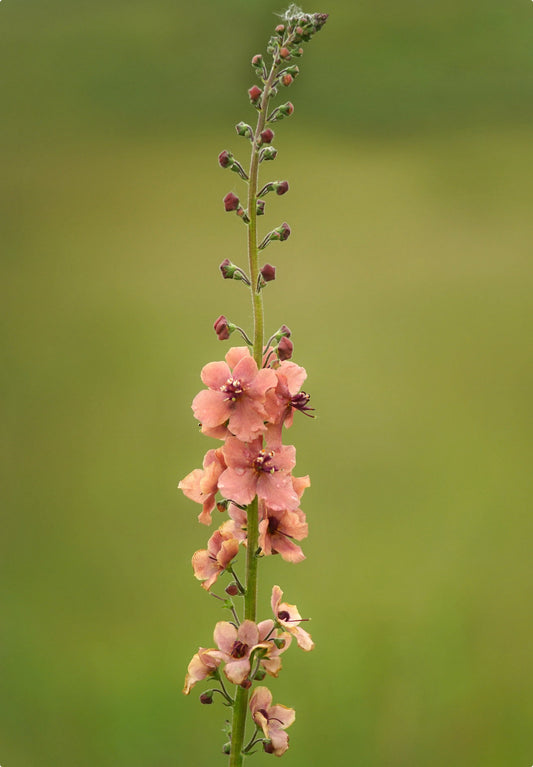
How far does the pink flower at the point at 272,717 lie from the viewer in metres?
0.78

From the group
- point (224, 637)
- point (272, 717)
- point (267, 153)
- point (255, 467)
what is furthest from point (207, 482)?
point (267, 153)

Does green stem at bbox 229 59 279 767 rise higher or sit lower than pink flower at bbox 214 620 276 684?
higher

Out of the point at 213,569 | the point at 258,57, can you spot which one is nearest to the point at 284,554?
the point at 213,569

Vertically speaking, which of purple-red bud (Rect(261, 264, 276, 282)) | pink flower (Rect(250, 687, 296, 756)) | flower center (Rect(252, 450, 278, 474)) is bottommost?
pink flower (Rect(250, 687, 296, 756))

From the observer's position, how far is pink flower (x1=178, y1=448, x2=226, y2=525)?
800 mm

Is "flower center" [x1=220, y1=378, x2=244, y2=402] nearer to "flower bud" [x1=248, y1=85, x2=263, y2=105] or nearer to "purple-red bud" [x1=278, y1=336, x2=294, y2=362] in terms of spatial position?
"purple-red bud" [x1=278, y1=336, x2=294, y2=362]

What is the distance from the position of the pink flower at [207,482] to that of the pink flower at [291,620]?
129 mm

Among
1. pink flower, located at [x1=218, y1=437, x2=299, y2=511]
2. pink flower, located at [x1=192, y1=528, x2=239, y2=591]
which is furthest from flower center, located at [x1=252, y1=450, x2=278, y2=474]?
pink flower, located at [x1=192, y1=528, x2=239, y2=591]

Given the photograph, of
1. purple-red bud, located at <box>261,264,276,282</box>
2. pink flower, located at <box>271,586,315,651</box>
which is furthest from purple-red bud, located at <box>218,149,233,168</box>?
pink flower, located at <box>271,586,315,651</box>

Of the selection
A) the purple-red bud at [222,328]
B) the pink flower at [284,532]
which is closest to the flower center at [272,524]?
the pink flower at [284,532]

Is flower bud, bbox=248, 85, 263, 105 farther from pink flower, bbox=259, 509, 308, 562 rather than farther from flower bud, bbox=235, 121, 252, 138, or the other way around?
pink flower, bbox=259, 509, 308, 562

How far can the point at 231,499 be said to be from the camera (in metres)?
0.75

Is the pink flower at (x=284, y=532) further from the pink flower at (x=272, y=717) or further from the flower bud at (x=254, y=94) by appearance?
the flower bud at (x=254, y=94)

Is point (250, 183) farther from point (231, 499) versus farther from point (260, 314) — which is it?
point (231, 499)
